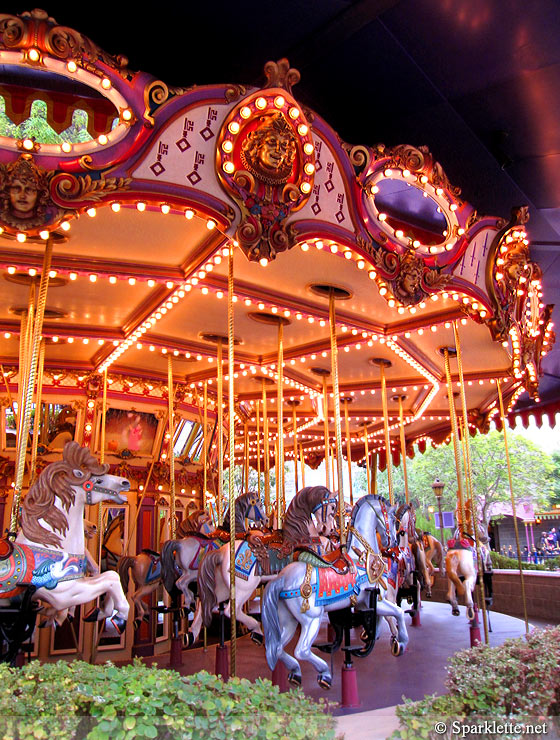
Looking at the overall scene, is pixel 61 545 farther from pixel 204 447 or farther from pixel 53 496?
pixel 204 447

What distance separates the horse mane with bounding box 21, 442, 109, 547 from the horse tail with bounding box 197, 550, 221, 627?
2.03 metres

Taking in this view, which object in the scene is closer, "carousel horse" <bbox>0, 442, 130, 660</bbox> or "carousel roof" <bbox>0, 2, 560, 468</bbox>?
"carousel horse" <bbox>0, 442, 130, 660</bbox>

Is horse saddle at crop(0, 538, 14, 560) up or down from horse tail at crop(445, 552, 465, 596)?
up

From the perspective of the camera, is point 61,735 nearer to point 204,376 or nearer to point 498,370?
point 204,376

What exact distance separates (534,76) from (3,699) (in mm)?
7305

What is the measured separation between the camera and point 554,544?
24.6m

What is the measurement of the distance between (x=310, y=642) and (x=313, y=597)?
13.3 inches

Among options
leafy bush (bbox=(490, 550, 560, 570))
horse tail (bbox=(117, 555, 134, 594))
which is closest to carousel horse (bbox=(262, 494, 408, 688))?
horse tail (bbox=(117, 555, 134, 594))

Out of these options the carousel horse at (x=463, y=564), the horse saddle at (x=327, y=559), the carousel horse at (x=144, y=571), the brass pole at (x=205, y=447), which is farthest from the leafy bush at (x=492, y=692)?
the brass pole at (x=205, y=447)

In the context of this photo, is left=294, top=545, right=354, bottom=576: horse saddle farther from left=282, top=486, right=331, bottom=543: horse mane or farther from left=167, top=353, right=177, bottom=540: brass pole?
left=167, top=353, right=177, bottom=540: brass pole

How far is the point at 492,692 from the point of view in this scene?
2980 millimetres

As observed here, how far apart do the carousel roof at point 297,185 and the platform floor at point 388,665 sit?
3570 mm

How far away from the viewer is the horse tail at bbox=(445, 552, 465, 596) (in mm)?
8828

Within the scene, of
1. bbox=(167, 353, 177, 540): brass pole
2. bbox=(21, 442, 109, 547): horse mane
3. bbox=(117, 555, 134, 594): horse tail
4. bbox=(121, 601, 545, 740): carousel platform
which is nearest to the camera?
bbox=(21, 442, 109, 547): horse mane
